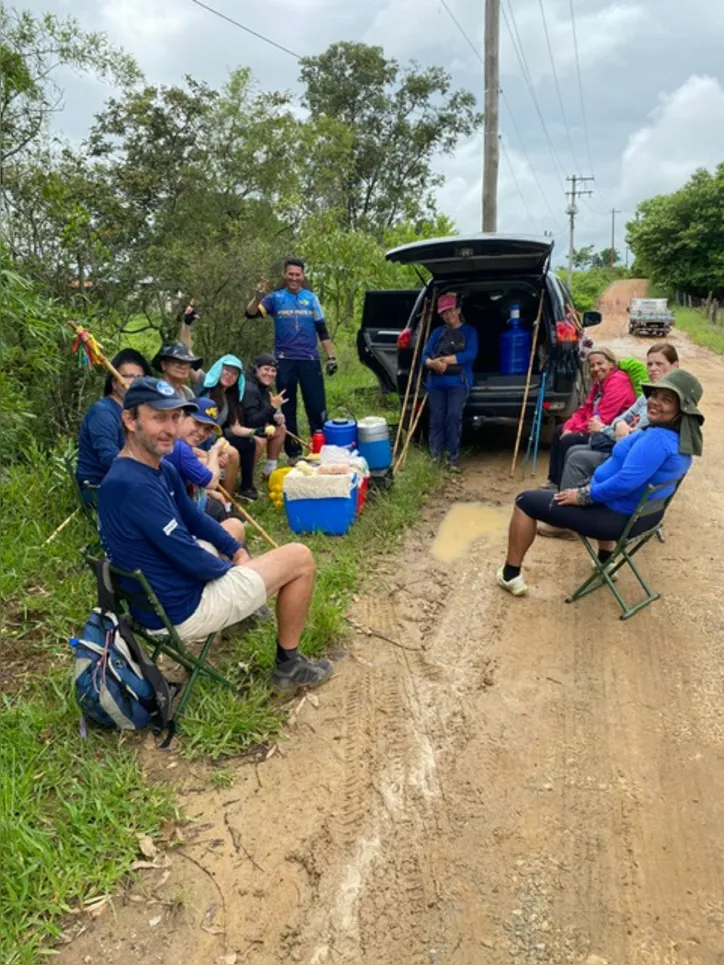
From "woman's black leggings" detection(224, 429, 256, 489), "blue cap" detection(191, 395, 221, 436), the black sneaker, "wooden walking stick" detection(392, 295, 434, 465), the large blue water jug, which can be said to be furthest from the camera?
the large blue water jug

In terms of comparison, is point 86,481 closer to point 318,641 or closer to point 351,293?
point 318,641

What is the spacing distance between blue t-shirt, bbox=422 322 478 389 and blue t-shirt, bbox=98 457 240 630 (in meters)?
3.62

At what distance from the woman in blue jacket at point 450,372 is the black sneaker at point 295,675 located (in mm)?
3347

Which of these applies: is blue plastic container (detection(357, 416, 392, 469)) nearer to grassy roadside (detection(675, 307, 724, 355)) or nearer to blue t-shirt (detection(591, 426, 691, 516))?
blue t-shirt (detection(591, 426, 691, 516))

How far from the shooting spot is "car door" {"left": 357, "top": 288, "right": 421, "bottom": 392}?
7.19 metres

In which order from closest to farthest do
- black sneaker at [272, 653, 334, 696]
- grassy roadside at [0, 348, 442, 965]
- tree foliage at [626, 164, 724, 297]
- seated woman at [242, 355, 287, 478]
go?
grassy roadside at [0, 348, 442, 965] < black sneaker at [272, 653, 334, 696] < seated woman at [242, 355, 287, 478] < tree foliage at [626, 164, 724, 297]

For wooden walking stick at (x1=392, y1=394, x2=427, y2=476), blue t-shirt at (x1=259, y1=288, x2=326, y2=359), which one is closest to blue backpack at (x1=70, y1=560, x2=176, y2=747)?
wooden walking stick at (x1=392, y1=394, x2=427, y2=476)

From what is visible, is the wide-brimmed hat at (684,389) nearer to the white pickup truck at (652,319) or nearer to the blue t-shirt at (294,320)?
the blue t-shirt at (294,320)

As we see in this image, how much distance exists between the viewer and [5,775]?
2.53m

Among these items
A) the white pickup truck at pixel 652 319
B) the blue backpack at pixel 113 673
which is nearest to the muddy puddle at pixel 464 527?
the blue backpack at pixel 113 673

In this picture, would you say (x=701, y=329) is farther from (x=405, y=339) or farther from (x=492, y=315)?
(x=405, y=339)

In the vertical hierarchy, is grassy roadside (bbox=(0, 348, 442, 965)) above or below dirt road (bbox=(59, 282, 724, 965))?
above

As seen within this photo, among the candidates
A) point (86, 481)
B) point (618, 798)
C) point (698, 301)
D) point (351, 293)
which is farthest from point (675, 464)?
point (698, 301)

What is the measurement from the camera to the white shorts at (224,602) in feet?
9.45
